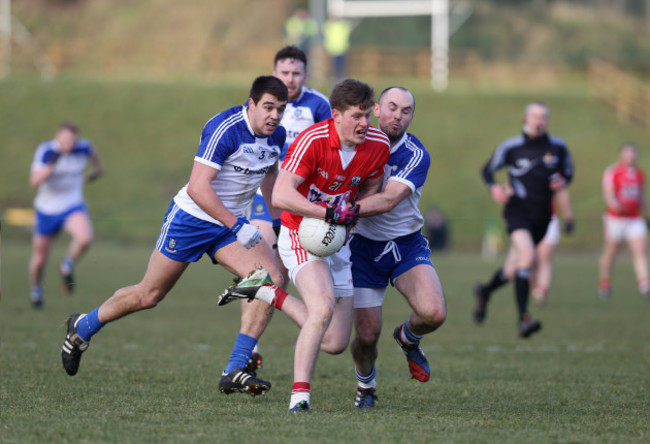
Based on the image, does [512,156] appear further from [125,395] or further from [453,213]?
[453,213]

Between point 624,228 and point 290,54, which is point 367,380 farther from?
point 624,228

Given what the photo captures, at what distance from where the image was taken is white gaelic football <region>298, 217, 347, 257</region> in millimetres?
5527

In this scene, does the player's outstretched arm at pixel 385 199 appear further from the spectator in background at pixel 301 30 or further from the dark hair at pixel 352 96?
the spectator in background at pixel 301 30

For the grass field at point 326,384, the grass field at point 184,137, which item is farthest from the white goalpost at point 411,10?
the grass field at point 326,384

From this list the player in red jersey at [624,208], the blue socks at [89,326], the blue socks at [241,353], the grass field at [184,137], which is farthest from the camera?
the grass field at [184,137]

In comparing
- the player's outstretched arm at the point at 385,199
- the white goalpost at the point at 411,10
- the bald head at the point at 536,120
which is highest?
the white goalpost at the point at 411,10

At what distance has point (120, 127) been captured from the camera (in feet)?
112

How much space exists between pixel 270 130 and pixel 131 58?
1507 inches

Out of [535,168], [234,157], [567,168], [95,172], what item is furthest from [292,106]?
[95,172]

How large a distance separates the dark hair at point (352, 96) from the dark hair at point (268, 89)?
0.46 meters

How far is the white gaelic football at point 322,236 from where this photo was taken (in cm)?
553

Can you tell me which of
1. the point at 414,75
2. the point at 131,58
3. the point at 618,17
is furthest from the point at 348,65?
the point at 618,17

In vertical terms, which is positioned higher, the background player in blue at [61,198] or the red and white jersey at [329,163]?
the background player in blue at [61,198]

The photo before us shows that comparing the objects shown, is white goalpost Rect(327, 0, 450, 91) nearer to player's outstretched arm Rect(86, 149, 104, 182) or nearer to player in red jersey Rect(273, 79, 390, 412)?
player's outstretched arm Rect(86, 149, 104, 182)
